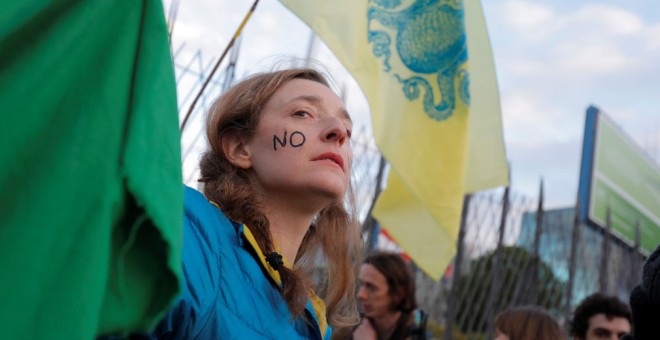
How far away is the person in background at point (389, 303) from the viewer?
373 centimetres

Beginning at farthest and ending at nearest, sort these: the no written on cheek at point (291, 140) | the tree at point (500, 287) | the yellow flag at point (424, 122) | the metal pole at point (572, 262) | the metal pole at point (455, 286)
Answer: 1. the metal pole at point (572, 262)
2. the tree at point (500, 287)
3. the metal pole at point (455, 286)
4. the yellow flag at point (424, 122)
5. the no written on cheek at point (291, 140)

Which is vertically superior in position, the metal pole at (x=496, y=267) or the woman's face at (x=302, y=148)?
the metal pole at (x=496, y=267)

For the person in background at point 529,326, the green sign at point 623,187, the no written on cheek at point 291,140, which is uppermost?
the green sign at point 623,187

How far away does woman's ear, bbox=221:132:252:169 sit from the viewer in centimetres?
179

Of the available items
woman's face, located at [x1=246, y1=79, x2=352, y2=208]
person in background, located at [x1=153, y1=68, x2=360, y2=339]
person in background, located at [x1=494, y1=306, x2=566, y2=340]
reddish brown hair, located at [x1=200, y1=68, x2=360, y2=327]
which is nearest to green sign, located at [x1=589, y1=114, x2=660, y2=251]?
person in background, located at [x1=494, y1=306, x2=566, y2=340]

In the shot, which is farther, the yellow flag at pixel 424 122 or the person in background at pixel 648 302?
the yellow flag at pixel 424 122

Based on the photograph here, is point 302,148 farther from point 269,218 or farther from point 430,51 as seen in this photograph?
point 430,51

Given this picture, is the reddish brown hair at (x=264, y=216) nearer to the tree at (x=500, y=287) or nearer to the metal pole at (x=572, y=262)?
the tree at (x=500, y=287)

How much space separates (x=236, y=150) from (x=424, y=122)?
209 centimetres

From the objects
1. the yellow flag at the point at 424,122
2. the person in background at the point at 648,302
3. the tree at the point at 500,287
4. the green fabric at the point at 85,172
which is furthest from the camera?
the tree at the point at 500,287

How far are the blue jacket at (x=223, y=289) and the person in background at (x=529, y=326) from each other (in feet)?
7.73

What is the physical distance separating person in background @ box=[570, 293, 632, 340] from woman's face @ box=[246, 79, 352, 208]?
8.86ft

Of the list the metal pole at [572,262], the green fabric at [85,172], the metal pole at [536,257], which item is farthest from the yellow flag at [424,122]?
the metal pole at [572,262]

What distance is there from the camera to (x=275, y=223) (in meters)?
1.69
